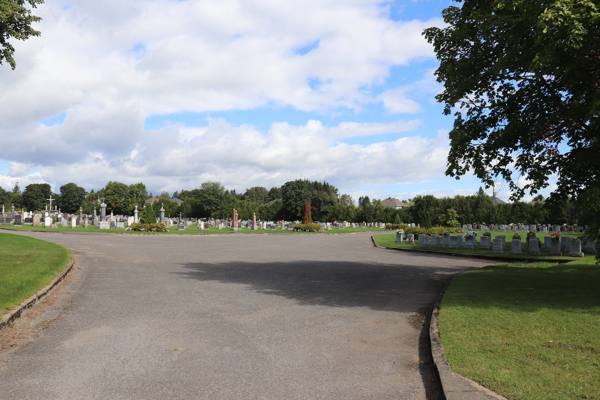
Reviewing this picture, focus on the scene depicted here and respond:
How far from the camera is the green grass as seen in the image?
331 inches

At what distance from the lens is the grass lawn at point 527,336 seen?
13.7ft

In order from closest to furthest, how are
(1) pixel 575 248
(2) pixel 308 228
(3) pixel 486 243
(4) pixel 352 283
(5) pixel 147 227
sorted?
1. (4) pixel 352 283
2. (1) pixel 575 248
3. (3) pixel 486 243
4. (5) pixel 147 227
5. (2) pixel 308 228

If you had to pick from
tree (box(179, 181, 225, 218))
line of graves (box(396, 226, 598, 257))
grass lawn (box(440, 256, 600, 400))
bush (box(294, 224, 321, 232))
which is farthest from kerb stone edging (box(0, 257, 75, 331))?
tree (box(179, 181, 225, 218))

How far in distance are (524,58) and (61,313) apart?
965 cm

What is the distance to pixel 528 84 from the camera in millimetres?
9719

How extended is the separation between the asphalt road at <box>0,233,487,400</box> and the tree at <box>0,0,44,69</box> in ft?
30.5

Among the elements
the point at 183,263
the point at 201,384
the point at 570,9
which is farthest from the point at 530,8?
the point at 183,263

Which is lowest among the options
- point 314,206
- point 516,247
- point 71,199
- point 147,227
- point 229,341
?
point 229,341

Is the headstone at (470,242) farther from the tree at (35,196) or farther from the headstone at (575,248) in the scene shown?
the tree at (35,196)

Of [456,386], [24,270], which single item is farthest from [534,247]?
[24,270]

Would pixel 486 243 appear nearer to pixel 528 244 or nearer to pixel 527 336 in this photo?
pixel 528 244

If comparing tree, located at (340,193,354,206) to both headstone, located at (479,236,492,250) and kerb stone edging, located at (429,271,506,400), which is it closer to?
headstone, located at (479,236,492,250)

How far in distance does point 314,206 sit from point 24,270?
235 feet

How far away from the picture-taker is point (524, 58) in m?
7.75
